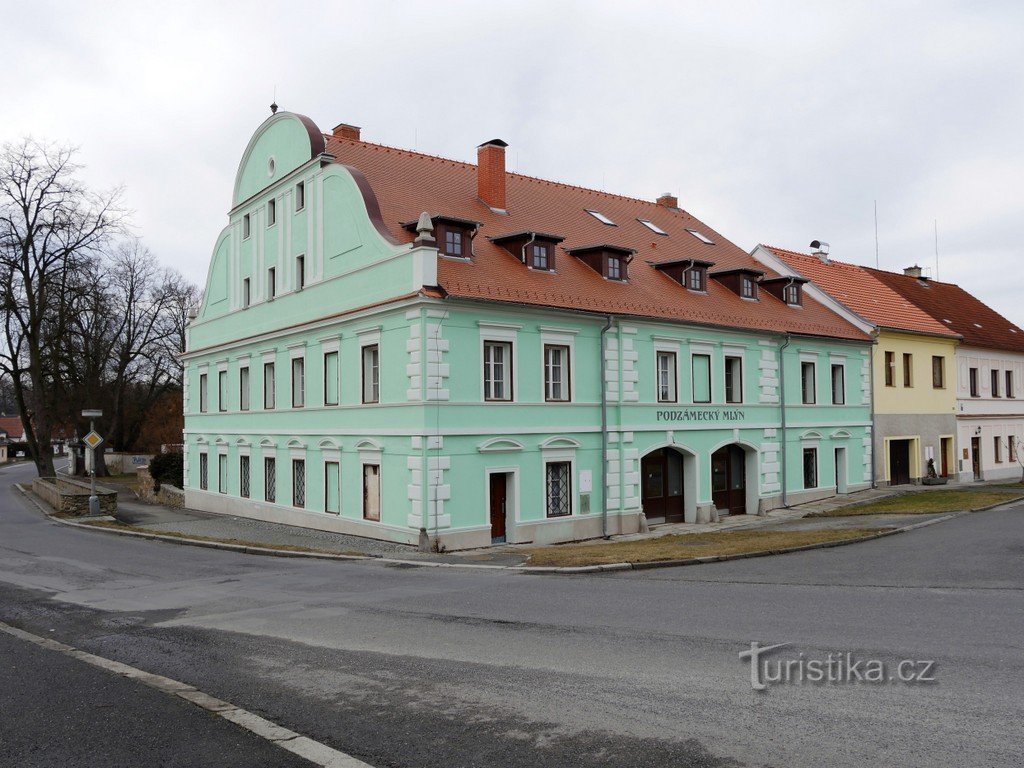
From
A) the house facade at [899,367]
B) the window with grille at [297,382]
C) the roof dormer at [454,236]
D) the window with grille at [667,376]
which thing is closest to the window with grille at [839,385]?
the house facade at [899,367]

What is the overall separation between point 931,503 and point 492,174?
59.4 ft

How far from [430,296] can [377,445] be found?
176 inches

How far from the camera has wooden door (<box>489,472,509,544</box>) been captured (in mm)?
22078

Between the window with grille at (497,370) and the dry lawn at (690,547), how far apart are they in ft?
13.9

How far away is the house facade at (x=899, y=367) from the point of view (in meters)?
34.2

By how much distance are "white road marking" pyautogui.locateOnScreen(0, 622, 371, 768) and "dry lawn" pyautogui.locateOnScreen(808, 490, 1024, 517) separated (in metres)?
23.0

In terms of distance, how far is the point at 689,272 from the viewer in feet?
94.4

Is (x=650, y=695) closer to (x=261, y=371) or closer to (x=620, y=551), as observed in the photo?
(x=620, y=551)

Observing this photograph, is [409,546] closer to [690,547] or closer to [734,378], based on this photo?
[690,547]

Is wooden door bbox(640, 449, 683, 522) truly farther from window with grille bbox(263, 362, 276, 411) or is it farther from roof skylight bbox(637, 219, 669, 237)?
window with grille bbox(263, 362, 276, 411)

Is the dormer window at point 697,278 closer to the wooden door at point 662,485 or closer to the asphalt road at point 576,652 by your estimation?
the wooden door at point 662,485

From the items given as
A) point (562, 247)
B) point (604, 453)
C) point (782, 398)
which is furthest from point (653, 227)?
point (604, 453)

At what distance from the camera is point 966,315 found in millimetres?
42000

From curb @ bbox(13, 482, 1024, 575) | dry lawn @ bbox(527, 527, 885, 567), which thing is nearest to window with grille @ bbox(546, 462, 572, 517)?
dry lawn @ bbox(527, 527, 885, 567)
